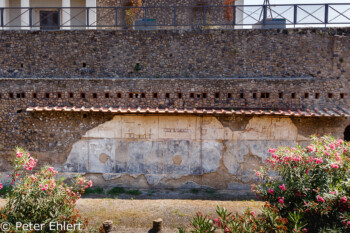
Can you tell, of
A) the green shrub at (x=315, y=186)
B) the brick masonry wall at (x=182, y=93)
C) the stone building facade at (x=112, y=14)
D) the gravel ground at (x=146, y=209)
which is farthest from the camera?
the stone building facade at (x=112, y=14)

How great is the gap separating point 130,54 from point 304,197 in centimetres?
664

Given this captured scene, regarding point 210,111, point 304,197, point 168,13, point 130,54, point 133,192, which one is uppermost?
point 168,13

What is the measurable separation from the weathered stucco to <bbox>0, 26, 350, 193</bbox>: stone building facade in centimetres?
3

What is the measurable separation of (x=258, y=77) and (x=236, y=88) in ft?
3.12

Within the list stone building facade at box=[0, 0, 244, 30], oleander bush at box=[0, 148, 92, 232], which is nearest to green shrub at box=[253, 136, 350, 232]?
oleander bush at box=[0, 148, 92, 232]

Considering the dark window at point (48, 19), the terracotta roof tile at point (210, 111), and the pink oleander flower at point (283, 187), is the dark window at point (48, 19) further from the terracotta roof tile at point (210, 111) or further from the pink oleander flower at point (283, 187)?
the pink oleander flower at point (283, 187)

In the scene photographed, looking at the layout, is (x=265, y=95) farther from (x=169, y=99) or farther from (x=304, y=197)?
(x=304, y=197)

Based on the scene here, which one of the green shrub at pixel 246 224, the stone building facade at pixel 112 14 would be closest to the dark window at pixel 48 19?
the stone building facade at pixel 112 14

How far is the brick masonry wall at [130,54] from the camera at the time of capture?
8898 millimetres

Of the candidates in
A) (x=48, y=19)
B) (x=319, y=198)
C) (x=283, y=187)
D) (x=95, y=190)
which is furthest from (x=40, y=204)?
(x=48, y=19)

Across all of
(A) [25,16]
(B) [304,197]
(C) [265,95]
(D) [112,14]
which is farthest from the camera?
(D) [112,14]

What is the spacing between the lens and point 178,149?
828 cm

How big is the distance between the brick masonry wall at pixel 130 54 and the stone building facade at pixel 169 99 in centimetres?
3

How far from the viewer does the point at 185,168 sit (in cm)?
827
